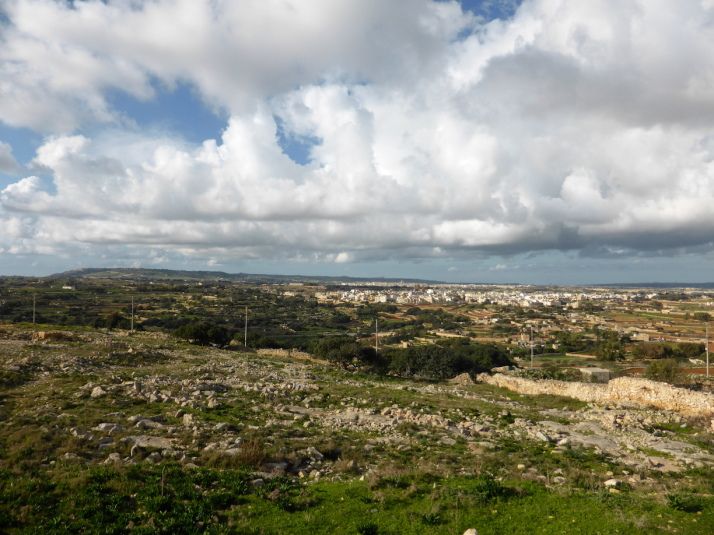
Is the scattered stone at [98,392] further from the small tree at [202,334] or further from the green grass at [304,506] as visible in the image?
the small tree at [202,334]

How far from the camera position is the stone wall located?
2203 cm

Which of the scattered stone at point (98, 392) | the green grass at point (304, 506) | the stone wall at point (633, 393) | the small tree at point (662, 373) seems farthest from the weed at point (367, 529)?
the small tree at point (662, 373)

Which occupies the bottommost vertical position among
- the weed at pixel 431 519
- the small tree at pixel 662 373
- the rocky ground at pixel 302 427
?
the small tree at pixel 662 373

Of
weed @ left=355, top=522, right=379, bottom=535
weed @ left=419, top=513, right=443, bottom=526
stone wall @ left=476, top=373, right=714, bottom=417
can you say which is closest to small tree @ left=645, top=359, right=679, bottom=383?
stone wall @ left=476, top=373, right=714, bottom=417

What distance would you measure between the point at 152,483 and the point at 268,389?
1237cm

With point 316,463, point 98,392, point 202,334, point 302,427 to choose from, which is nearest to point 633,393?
point 302,427

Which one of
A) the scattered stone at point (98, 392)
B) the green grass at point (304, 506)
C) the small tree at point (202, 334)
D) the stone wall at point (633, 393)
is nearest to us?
the green grass at point (304, 506)

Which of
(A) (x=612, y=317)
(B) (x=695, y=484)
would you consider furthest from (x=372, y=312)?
(B) (x=695, y=484)

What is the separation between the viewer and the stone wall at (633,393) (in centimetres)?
2203

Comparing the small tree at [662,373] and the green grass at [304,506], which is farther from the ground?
the green grass at [304,506]

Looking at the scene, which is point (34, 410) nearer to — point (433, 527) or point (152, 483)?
point (152, 483)

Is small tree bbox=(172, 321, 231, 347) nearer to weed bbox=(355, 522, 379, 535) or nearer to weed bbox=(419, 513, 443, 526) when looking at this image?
weed bbox=(355, 522, 379, 535)

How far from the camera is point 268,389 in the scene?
821 inches

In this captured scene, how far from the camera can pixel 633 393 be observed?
2539cm
